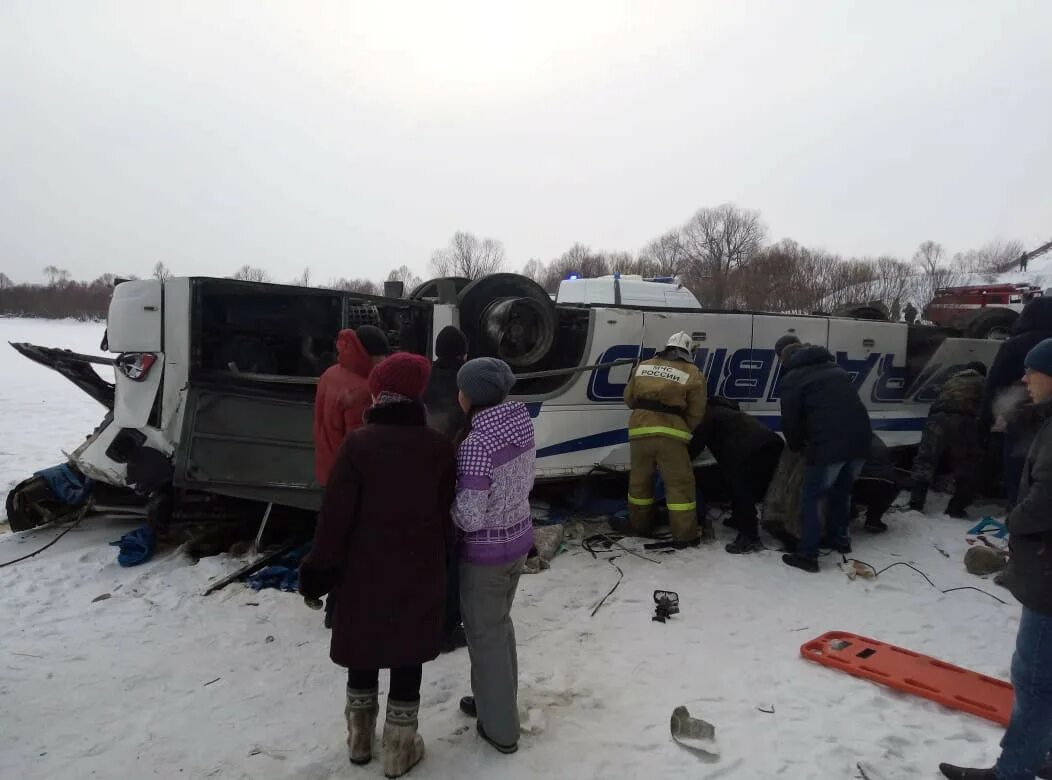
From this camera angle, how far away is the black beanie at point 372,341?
382cm

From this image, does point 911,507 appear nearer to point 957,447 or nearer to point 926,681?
point 957,447

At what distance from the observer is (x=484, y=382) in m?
2.76

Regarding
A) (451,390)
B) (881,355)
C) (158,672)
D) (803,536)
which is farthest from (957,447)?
(158,672)

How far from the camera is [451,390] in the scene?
434 centimetres

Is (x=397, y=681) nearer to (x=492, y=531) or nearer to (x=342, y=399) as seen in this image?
(x=492, y=531)

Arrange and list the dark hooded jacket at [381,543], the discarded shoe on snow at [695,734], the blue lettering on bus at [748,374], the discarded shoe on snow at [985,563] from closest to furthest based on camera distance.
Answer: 1. the dark hooded jacket at [381,543]
2. the discarded shoe on snow at [695,734]
3. the discarded shoe on snow at [985,563]
4. the blue lettering on bus at [748,374]

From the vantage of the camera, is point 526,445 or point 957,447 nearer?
point 526,445

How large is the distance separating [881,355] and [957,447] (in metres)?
1.29

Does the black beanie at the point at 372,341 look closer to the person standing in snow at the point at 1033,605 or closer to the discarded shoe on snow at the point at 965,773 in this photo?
the person standing in snow at the point at 1033,605

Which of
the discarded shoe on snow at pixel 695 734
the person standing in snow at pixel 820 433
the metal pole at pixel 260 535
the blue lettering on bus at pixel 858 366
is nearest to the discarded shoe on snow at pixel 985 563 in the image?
the person standing in snow at pixel 820 433

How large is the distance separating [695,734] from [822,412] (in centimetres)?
269

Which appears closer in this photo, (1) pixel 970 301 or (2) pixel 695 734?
(2) pixel 695 734

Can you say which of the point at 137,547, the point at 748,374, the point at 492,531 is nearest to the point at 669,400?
the point at 748,374

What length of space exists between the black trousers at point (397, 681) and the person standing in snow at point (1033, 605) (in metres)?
2.08
